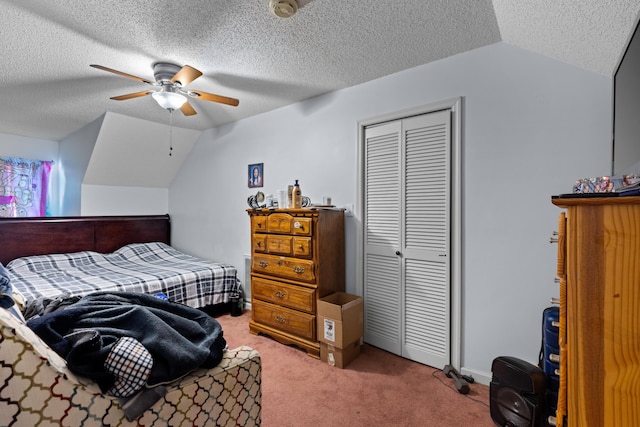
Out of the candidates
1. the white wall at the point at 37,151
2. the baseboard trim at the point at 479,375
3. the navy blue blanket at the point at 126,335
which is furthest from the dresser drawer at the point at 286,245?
the white wall at the point at 37,151

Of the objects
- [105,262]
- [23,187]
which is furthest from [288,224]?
[23,187]

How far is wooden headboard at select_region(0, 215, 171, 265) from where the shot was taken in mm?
3742

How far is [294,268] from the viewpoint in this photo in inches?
108

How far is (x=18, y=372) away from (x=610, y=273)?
1.61 metres

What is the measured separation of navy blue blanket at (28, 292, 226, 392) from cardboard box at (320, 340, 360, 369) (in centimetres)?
133

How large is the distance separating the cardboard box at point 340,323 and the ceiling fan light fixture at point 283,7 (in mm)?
1979

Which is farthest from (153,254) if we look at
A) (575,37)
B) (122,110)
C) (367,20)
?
(575,37)

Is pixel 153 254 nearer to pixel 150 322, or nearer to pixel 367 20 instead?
pixel 150 322

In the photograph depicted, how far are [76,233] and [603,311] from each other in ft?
17.1

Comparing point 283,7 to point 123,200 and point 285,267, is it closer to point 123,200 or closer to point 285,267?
point 285,267

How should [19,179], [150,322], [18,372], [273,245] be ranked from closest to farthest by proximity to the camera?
[18,372]
[150,322]
[273,245]
[19,179]

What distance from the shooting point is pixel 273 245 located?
291 cm

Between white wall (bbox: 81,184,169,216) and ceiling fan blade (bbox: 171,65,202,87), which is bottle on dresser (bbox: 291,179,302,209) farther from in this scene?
white wall (bbox: 81,184,169,216)

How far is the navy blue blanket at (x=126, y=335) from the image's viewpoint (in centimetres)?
98
